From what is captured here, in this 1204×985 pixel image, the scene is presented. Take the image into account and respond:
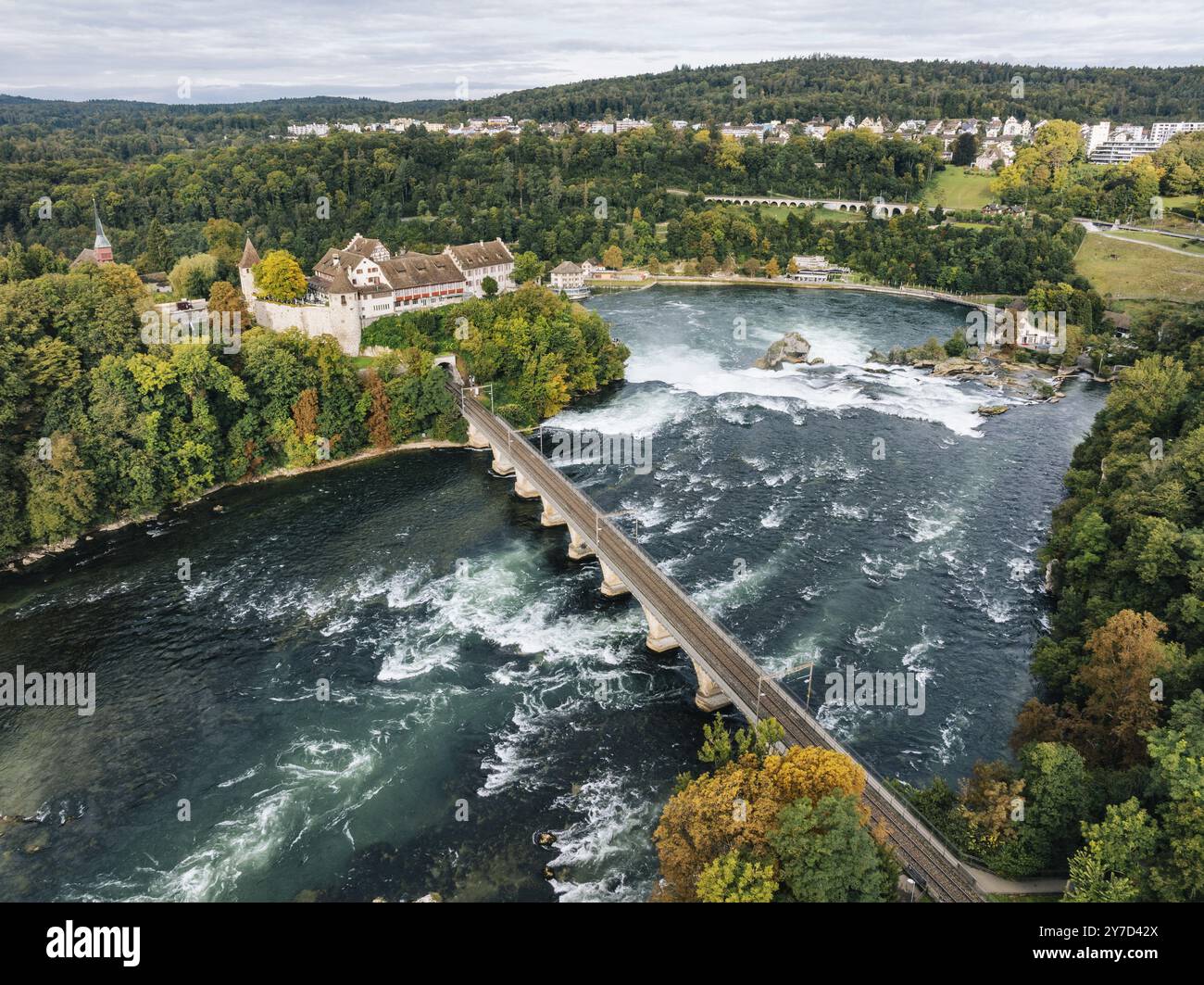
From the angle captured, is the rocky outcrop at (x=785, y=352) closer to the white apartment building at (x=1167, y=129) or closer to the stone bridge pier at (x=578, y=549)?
the stone bridge pier at (x=578, y=549)

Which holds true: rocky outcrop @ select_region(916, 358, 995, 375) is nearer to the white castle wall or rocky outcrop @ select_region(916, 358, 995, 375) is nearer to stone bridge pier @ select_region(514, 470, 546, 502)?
stone bridge pier @ select_region(514, 470, 546, 502)

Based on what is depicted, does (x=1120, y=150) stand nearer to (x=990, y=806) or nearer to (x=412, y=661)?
(x=990, y=806)

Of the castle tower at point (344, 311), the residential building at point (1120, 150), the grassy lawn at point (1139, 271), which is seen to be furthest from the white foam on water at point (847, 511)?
the residential building at point (1120, 150)

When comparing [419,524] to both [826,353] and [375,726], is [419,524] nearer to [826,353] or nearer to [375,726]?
[375,726]

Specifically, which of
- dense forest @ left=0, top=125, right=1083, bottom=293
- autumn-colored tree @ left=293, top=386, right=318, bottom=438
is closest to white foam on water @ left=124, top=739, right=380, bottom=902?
autumn-colored tree @ left=293, top=386, right=318, bottom=438

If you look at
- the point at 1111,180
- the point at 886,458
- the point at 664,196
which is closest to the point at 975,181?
the point at 1111,180

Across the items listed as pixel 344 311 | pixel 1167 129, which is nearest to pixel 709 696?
pixel 344 311
